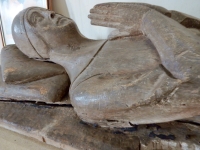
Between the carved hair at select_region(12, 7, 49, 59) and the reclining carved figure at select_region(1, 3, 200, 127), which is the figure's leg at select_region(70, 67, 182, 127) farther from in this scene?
the carved hair at select_region(12, 7, 49, 59)

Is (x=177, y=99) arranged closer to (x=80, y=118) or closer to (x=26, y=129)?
(x=80, y=118)

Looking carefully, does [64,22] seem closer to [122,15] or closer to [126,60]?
[122,15]

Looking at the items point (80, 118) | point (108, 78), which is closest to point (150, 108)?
point (108, 78)

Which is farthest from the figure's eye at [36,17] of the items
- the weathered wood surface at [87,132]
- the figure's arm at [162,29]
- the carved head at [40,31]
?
the weathered wood surface at [87,132]

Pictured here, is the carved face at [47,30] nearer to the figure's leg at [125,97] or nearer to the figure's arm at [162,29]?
the figure's arm at [162,29]

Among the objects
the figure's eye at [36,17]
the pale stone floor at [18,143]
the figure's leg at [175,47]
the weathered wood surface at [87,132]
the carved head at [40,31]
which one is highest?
the figure's leg at [175,47]

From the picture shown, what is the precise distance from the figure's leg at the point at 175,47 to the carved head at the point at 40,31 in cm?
48

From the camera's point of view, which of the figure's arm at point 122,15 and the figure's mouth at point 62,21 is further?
the figure's mouth at point 62,21

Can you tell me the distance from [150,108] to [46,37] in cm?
71

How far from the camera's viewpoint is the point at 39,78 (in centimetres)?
119

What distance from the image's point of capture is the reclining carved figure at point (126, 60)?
2.46ft

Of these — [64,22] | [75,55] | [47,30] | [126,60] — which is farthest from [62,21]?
[126,60]

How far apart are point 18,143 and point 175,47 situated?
0.85 meters

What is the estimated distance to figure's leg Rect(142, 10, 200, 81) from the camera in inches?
29.3
